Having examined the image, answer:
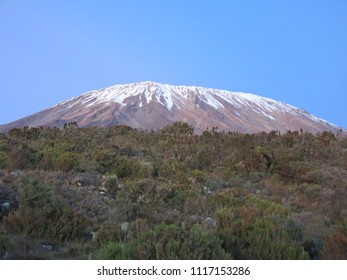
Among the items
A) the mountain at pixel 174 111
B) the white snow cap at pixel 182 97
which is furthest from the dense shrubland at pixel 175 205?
the white snow cap at pixel 182 97

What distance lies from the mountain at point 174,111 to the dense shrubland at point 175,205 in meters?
44.7

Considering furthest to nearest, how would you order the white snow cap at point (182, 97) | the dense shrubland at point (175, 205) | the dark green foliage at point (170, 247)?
the white snow cap at point (182, 97) < the dense shrubland at point (175, 205) < the dark green foliage at point (170, 247)

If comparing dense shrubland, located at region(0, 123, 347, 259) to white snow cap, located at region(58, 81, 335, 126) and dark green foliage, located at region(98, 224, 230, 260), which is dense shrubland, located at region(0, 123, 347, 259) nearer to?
dark green foliage, located at region(98, 224, 230, 260)

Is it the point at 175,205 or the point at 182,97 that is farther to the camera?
the point at 182,97

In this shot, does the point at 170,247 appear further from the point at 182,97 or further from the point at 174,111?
the point at 182,97

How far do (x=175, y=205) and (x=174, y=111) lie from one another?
66.4 m

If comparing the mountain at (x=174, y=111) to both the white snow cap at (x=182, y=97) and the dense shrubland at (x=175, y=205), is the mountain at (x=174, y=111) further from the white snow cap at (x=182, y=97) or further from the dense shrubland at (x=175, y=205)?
the dense shrubland at (x=175, y=205)

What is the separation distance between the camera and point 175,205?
7602mm

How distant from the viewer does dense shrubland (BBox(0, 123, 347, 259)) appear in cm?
445

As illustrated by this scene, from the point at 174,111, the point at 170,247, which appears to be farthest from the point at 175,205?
the point at 174,111

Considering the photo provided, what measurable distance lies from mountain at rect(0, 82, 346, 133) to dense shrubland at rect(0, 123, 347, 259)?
44658 millimetres

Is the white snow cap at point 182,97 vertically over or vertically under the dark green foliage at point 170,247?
over

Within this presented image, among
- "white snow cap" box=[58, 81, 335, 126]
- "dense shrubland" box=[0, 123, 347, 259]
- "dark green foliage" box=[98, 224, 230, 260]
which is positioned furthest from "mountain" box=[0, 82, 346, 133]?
"dark green foliage" box=[98, 224, 230, 260]

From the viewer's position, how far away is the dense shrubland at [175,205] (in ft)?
14.6
